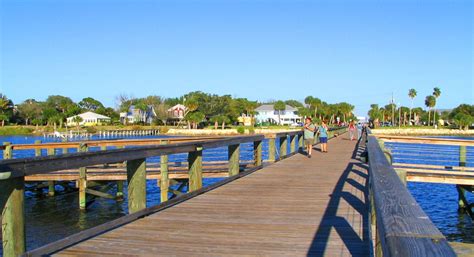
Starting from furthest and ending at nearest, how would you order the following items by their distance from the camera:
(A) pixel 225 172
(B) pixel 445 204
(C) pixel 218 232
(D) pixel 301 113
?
(D) pixel 301 113 → (B) pixel 445 204 → (A) pixel 225 172 → (C) pixel 218 232

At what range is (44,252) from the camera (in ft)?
13.6

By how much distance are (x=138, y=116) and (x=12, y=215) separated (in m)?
127

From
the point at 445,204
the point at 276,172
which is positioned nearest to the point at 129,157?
the point at 276,172

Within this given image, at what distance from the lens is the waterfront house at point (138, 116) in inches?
5054

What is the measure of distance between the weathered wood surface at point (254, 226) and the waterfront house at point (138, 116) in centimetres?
12159

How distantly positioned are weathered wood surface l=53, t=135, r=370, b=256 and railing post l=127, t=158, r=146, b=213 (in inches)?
9.7

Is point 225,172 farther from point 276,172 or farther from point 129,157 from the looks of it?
point 129,157

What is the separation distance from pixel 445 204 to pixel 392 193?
17608 millimetres

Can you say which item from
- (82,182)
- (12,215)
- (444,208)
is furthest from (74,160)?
(444,208)

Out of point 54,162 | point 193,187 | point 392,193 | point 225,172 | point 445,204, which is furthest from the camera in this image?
point 445,204

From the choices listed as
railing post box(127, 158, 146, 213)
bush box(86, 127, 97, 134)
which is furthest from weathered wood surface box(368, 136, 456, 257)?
bush box(86, 127, 97, 134)

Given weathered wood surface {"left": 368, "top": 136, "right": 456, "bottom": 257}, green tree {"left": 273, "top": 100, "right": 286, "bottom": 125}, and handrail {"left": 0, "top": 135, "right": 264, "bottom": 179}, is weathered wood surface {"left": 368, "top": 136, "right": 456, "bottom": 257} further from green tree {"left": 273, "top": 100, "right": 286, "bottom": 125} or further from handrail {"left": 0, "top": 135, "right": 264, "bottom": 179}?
green tree {"left": 273, "top": 100, "right": 286, "bottom": 125}

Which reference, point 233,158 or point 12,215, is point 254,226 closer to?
point 12,215

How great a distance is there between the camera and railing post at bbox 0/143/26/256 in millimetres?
3857
